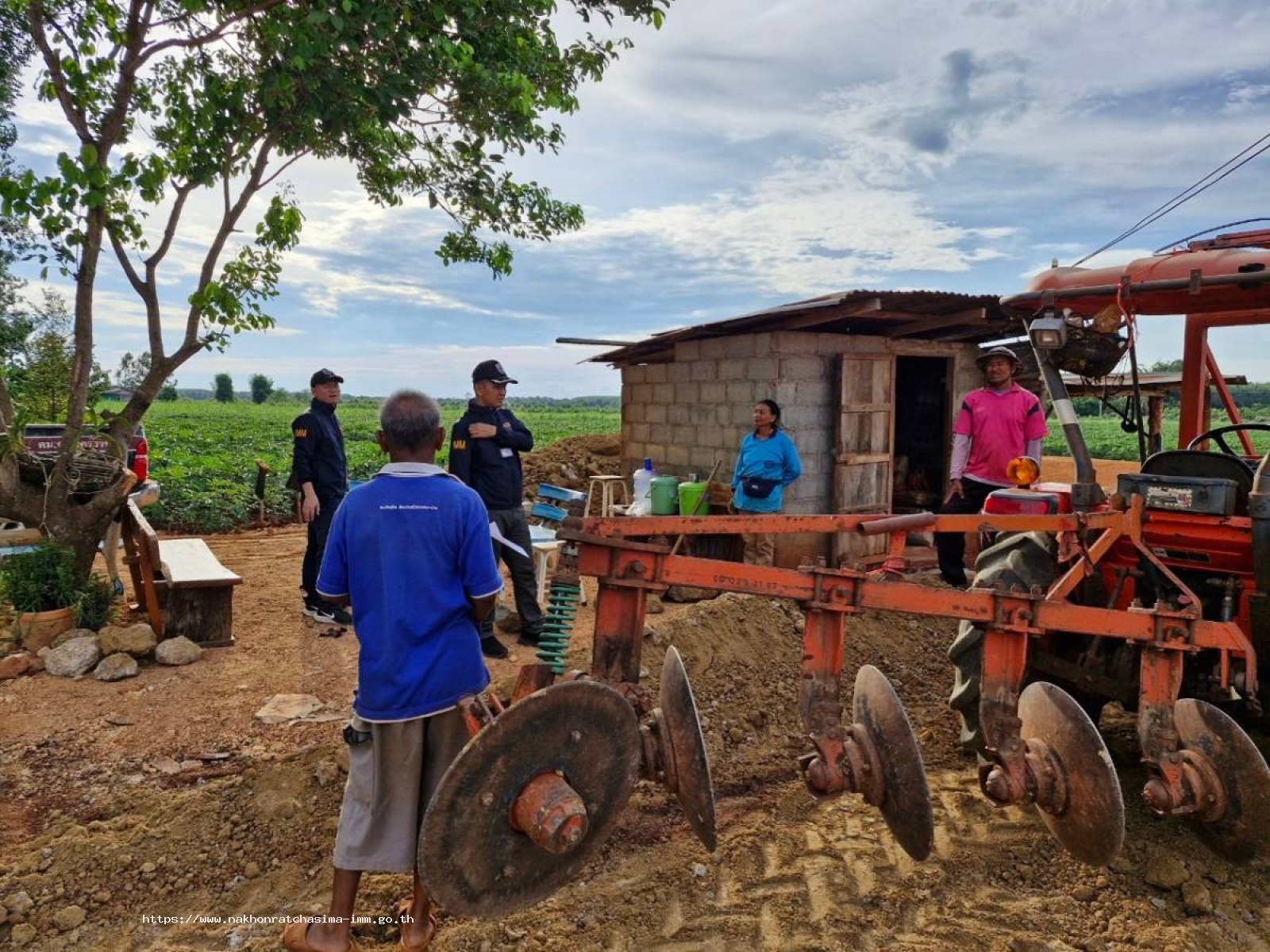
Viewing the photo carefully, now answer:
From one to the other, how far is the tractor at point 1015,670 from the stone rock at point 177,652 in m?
3.40

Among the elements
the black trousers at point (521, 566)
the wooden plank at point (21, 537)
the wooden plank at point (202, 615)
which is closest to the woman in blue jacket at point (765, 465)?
the black trousers at point (521, 566)

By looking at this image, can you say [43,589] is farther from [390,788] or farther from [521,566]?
[390,788]

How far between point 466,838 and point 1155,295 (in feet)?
11.1

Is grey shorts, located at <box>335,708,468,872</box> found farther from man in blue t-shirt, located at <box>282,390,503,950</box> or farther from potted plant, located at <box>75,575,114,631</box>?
potted plant, located at <box>75,575,114,631</box>

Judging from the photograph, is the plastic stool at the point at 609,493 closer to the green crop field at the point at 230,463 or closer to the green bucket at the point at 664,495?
the green bucket at the point at 664,495

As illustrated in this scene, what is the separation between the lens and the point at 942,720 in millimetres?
4461

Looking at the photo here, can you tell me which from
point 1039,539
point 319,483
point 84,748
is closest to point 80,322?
point 319,483

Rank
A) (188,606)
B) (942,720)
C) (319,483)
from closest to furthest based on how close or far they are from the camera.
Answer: (942,720) < (188,606) < (319,483)

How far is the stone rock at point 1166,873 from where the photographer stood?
290cm

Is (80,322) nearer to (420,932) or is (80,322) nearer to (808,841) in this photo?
(420,932)

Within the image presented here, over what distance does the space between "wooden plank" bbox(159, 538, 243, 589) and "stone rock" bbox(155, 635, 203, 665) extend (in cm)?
36

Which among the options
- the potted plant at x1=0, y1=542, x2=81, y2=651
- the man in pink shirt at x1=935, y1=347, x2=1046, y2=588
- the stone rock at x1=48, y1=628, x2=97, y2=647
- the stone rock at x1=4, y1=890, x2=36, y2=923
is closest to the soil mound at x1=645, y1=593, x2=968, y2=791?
the man in pink shirt at x1=935, y1=347, x2=1046, y2=588

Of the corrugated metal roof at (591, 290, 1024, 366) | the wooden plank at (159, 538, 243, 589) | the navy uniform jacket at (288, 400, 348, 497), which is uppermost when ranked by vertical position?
the corrugated metal roof at (591, 290, 1024, 366)

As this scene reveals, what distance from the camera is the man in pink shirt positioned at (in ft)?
19.4
